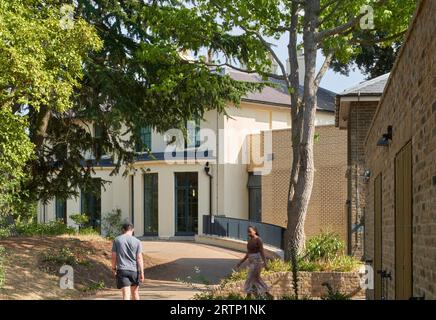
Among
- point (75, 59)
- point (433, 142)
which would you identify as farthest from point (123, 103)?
point (433, 142)

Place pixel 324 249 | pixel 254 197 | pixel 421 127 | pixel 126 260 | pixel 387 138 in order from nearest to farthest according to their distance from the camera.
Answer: pixel 421 127 → pixel 387 138 → pixel 126 260 → pixel 324 249 → pixel 254 197

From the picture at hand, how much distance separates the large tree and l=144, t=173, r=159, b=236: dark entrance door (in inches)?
672

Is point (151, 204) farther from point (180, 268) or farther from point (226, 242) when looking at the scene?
point (180, 268)

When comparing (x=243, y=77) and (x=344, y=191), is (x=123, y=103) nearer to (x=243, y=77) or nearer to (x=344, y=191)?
(x=344, y=191)

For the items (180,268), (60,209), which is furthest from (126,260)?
(60,209)

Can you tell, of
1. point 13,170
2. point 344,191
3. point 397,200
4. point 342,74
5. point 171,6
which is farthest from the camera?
point 342,74

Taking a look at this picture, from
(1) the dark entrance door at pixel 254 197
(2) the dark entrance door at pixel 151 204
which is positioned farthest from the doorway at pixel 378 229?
(2) the dark entrance door at pixel 151 204

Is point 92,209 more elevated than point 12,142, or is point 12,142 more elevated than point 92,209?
point 12,142

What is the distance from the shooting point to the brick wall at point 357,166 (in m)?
23.3

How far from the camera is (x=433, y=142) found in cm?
619

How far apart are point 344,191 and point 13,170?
2027cm

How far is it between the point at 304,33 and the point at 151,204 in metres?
20.2

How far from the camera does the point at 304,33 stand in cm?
2152

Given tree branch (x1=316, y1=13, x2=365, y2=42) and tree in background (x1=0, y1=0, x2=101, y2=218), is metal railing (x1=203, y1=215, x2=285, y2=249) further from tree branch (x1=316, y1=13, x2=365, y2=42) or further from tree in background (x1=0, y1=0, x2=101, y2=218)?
tree in background (x1=0, y1=0, x2=101, y2=218)
